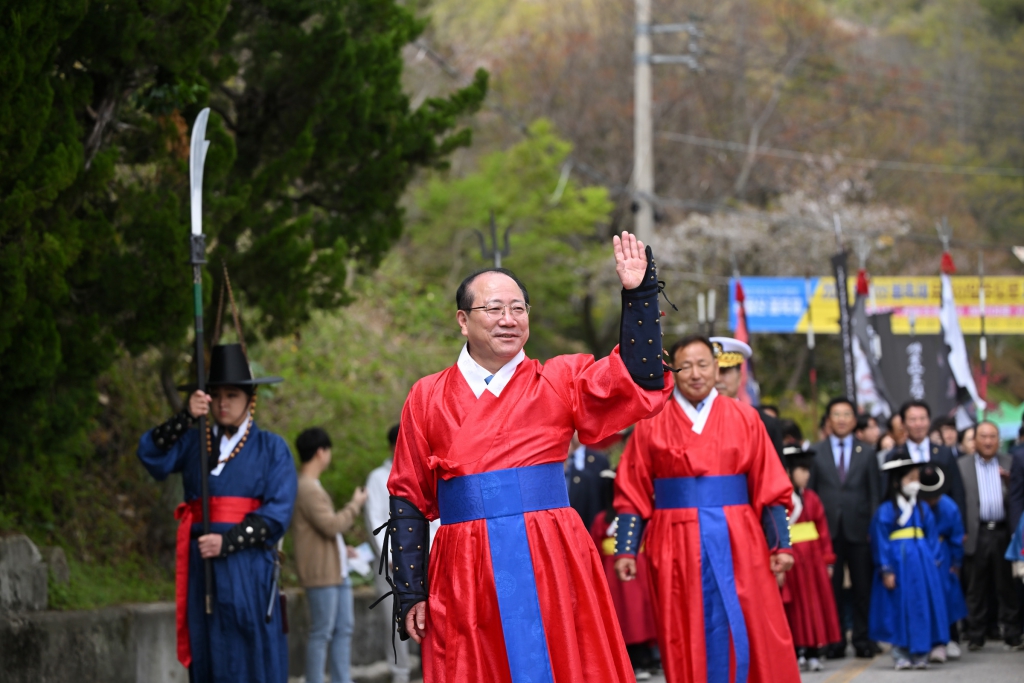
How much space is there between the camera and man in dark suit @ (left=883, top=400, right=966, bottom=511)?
10.5 meters

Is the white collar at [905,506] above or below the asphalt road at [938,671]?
above

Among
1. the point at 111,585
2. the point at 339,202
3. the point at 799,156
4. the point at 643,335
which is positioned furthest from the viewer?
the point at 799,156

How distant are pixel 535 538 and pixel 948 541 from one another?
6.67 meters

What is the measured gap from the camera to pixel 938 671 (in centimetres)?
918

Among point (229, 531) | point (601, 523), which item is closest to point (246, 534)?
point (229, 531)

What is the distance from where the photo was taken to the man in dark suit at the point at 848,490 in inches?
418

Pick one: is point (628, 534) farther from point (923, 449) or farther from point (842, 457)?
point (923, 449)

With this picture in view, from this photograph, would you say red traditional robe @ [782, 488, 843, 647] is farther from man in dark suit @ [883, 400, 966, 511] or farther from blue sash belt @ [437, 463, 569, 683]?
blue sash belt @ [437, 463, 569, 683]

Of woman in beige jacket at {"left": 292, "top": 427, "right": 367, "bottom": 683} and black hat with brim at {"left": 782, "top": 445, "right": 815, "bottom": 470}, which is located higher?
black hat with brim at {"left": 782, "top": 445, "right": 815, "bottom": 470}

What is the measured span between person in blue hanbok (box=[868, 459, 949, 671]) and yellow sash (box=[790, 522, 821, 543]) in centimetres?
46

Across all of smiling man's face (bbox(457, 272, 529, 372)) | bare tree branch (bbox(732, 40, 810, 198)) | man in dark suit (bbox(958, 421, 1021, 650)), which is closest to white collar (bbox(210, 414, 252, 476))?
smiling man's face (bbox(457, 272, 529, 372))

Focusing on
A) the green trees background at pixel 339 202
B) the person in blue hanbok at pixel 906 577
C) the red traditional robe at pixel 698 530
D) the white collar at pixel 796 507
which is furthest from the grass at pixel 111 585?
the person in blue hanbok at pixel 906 577

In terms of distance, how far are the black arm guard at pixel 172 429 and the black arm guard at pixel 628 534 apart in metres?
2.30

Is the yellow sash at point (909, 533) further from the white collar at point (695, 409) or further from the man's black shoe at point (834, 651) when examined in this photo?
the white collar at point (695, 409)
